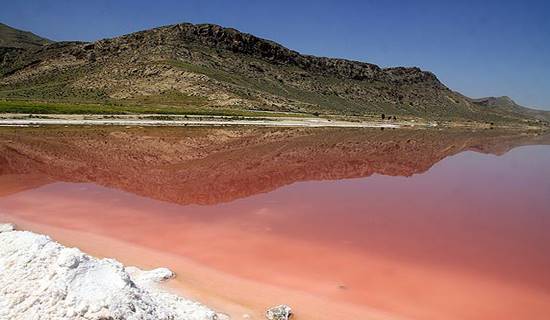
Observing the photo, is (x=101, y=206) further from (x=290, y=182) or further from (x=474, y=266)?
(x=474, y=266)

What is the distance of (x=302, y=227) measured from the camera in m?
13.6

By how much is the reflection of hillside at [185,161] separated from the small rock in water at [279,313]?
897 centimetres

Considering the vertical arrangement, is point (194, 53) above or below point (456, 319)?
above

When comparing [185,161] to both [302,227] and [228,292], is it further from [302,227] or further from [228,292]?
[228,292]

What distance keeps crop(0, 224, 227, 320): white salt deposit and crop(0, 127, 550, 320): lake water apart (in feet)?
4.12

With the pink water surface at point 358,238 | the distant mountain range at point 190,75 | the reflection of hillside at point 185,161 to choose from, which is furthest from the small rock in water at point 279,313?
the distant mountain range at point 190,75

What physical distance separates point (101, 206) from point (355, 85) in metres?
187

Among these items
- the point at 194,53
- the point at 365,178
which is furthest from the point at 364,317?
the point at 194,53

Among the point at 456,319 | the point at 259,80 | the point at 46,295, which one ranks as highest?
the point at 259,80

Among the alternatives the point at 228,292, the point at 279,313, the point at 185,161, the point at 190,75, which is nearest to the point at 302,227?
the point at 228,292

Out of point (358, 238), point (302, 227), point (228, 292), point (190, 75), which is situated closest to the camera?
point (228, 292)

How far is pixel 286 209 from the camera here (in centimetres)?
1603

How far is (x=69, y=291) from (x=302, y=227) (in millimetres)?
8119

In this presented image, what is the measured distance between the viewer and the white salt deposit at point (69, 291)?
6.21 m
